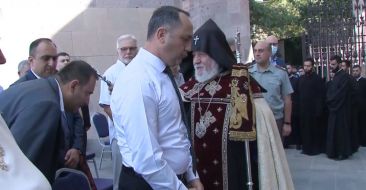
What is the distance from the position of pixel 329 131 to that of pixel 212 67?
20.1 ft

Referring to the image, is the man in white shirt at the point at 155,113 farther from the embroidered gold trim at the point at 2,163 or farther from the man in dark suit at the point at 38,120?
the embroidered gold trim at the point at 2,163

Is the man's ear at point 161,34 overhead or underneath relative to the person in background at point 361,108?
overhead

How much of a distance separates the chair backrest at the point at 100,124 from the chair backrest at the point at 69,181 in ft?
16.8

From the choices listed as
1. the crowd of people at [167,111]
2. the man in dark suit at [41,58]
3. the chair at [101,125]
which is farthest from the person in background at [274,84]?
the man in dark suit at [41,58]

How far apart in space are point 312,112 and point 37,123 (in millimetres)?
8328

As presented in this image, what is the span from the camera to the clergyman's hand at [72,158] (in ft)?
10.7

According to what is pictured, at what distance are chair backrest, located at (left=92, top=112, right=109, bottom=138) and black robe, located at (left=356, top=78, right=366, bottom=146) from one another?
5.53 meters

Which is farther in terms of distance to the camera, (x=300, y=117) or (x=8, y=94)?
(x=300, y=117)

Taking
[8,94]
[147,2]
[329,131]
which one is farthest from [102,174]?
[8,94]

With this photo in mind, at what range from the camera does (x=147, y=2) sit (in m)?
8.91

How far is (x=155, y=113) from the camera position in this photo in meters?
2.57

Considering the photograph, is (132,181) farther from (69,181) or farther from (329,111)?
(329,111)

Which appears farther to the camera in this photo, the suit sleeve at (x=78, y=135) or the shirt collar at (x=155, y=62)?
the suit sleeve at (x=78, y=135)

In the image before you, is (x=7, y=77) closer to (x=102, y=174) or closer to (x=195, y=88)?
(x=102, y=174)
